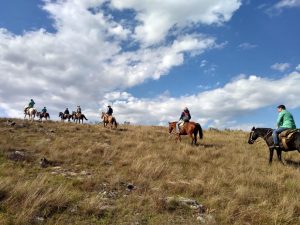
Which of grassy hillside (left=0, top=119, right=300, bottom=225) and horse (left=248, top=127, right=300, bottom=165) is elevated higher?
horse (left=248, top=127, right=300, bottom=165)

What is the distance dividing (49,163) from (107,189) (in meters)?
4.74

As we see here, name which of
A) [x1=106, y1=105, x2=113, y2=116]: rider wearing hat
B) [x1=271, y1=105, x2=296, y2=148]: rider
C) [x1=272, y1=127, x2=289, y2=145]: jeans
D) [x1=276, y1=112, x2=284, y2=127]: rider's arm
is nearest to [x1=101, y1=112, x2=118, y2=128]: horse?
[x1=106, y1=105, x2=113, y2=116]: rider wearing hat

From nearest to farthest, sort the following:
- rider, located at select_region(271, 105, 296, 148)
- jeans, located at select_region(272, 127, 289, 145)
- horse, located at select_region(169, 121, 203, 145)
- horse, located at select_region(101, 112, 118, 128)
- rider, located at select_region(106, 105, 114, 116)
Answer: rider, located at select_region(271, 105, 296, 148) → jeans, located at select_region(272, 127, 289, 145) → horse, located at select_region(169, 121, 203, 145) → horse, located at select_region(101, 112, 118, 128) → rider, located at select_region(106, 105, 114, 116)

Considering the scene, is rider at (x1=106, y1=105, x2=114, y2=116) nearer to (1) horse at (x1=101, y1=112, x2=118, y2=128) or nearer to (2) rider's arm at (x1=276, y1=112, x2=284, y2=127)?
(1) horse at (x1=101, y1=112, x2=118, y2=128)

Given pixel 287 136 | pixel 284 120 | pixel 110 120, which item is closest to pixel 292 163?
pixel 287 136

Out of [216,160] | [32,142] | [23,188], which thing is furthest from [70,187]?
[32,142]

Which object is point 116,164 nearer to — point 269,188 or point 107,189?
point 107,189

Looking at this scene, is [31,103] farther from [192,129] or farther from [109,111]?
[192,129]

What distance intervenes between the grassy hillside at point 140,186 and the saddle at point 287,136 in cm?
105

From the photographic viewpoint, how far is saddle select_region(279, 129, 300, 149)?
1666 cm

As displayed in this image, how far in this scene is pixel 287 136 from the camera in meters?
16.9

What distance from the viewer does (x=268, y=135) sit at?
18438mm

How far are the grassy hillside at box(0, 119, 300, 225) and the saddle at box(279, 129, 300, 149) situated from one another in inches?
41.4

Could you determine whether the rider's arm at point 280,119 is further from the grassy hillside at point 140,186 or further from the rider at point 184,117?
the rider at point 184,117
